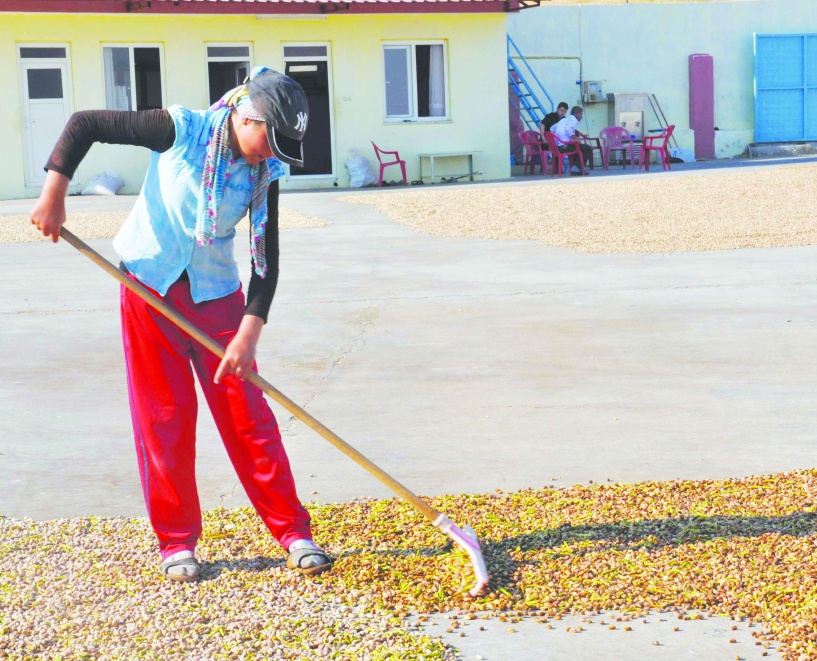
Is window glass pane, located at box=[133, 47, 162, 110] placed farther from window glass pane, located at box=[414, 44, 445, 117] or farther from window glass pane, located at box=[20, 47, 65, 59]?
window glass pane, located at box=[414, 44, 445, 117]

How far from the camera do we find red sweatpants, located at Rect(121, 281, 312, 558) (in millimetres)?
3773

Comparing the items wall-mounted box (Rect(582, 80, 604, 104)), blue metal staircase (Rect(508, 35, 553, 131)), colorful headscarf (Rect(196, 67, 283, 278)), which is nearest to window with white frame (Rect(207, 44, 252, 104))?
blue metal staircase (Rect(508, 35, 553, 131))

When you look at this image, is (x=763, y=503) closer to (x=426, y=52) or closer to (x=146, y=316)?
(x=146, y=316)

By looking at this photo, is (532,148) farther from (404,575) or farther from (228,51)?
(404,575)

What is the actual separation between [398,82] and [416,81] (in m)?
0.39

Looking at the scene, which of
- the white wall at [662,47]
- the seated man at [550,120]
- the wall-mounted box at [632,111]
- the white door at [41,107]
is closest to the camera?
the white door at [41,107]

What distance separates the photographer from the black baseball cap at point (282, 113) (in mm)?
3428

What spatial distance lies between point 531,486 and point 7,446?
2.56 meters

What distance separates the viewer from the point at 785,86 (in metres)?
29.6

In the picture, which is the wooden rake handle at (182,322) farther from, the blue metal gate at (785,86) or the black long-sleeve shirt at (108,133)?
the blue metal gate at (785,86)

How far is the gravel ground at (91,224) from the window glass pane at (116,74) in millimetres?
5298

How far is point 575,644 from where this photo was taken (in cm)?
329

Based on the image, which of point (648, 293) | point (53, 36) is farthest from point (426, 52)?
point (648, 293)

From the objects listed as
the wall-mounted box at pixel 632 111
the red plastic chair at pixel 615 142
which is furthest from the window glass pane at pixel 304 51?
the wall-mounted box at pixel 632 111
